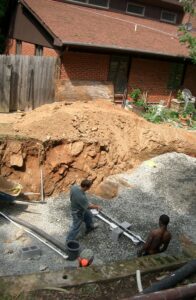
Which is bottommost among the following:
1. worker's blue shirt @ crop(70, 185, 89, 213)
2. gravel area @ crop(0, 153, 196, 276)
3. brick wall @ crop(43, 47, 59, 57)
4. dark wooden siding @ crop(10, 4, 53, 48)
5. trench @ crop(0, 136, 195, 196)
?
gravel area @ crop(0, 153, 196, 276)

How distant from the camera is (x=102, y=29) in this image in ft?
57.1

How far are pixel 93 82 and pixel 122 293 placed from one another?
12402mm

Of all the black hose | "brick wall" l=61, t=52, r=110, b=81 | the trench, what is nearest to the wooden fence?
"brick wall" l=61, t=52, r=110, b=81

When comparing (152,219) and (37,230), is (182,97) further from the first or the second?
(37,230)

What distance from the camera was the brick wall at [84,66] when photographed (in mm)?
15086

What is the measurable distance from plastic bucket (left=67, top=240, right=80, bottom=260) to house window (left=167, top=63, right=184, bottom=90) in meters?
13.4

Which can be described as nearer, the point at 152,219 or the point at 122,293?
the point at 122,293

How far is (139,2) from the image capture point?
20891 mm

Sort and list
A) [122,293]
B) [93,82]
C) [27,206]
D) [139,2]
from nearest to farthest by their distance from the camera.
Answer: [122,293] < [27,206] < [93,82] < [139,2]

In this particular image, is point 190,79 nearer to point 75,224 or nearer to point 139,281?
point 75,224

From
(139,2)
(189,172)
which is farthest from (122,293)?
(139,2)

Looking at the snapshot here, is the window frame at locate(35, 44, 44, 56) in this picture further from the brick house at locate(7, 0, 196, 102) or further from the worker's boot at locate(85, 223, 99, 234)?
the worker's boot at locate(85, 223, 99, 234)

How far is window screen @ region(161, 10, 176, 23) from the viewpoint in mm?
22344

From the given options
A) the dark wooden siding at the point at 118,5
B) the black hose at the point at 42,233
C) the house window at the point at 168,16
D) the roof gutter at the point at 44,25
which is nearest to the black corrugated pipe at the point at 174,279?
the black hose at the point at 42,233
